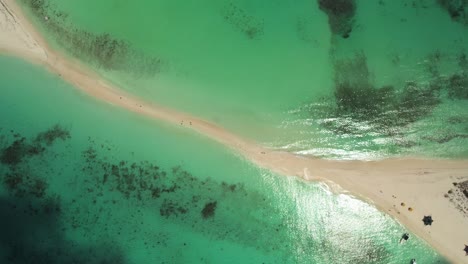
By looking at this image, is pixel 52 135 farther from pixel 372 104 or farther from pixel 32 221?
pixel 372 104

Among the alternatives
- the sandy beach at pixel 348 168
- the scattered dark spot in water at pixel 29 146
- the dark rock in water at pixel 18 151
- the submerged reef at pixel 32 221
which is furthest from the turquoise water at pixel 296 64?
the submerged reef at pixel 32 221

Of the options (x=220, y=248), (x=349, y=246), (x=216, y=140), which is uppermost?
(x=216, y=140)

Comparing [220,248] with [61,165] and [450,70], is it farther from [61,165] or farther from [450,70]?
[450,70]

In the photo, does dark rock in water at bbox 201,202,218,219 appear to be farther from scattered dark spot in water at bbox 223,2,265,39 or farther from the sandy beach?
scattered dark spot in water at bbox 223,2,265,39

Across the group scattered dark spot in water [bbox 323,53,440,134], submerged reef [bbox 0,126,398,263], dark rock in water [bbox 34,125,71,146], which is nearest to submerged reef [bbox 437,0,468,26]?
scattered dark spot in water [bbox 323,53,440,134]

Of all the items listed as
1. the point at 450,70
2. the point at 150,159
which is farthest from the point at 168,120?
the point at 450,70

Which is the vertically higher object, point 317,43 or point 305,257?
point 317,43

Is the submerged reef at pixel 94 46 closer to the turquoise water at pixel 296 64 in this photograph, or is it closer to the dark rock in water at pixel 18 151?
the turquoise water at pixel 296 64
